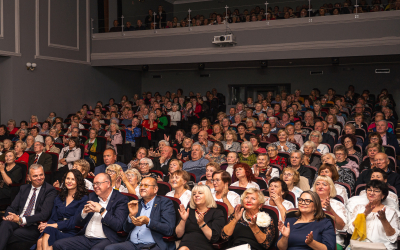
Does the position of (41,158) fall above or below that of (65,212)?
above

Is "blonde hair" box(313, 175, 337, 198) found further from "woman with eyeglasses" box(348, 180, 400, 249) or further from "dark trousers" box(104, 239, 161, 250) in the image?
"dark trousers" box(104, 239, 161, 250)

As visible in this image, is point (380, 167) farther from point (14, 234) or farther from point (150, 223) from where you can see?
point (14, 234)

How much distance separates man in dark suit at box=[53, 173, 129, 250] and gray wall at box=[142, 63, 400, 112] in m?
7.61

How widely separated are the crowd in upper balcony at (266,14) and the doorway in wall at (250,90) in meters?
2.33

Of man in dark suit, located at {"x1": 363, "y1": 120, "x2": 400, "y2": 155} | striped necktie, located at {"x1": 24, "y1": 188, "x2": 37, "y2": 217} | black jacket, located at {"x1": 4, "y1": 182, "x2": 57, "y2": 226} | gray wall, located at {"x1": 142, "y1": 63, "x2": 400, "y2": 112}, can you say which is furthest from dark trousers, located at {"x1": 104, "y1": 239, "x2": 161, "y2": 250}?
gray wall, located at {"x1": 142, "y1": 63, "x2": 400, "y2": 112}

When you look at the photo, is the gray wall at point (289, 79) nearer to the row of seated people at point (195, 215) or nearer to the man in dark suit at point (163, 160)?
the man in dark suit at point (163, 160)

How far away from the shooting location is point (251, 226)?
217 cm

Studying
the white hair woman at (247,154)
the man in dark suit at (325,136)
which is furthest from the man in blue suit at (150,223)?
the man in dark suit at (325,136)

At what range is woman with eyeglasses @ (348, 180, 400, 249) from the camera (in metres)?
2.30

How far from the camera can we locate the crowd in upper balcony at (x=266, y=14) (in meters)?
6.78

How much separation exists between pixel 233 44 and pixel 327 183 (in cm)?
544

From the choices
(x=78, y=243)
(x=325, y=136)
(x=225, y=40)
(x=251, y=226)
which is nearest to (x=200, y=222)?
(x=251, y=226)

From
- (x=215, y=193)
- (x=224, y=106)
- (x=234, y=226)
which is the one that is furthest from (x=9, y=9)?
(x=234, y=226)

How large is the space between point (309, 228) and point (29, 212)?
2.20 meters
